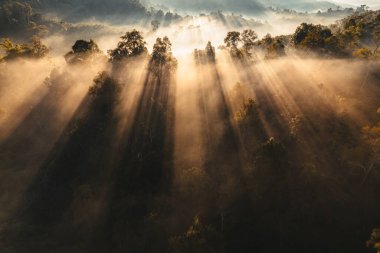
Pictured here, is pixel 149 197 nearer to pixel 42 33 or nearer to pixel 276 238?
pixel 276 238

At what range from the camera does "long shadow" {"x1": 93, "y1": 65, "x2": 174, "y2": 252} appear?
4607 cm

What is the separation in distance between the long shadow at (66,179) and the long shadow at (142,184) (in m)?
4.14

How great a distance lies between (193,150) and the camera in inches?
2462

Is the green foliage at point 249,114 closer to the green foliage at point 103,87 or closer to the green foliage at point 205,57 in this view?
the green foliage at point 103,87

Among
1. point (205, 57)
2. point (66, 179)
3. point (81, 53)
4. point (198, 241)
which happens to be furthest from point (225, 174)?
point (205, 57)

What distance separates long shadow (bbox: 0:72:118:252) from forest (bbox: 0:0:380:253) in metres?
0.25

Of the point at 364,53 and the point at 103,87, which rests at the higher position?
the point at 364,53

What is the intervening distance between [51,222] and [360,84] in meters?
67.3

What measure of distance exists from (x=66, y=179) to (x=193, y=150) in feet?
83.1

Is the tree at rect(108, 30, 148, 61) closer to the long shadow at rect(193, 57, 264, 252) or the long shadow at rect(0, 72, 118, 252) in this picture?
the long shadow at rect(0, 72, 118, 252)

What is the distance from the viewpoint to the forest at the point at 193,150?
44.8 metres

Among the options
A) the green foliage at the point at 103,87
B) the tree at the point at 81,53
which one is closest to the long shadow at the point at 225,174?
the green foliage at the point at 103,87

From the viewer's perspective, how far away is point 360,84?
68.9 m

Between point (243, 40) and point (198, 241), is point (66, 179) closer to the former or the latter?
point (198, 241)
